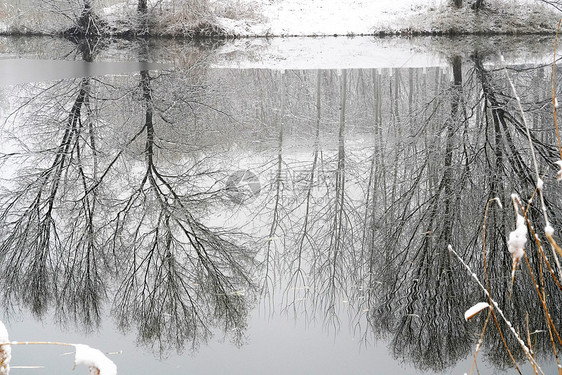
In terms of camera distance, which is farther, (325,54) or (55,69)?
(325,54)

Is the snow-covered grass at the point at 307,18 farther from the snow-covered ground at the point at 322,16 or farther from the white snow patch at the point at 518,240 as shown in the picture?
the white snow patch at the point at 518,240

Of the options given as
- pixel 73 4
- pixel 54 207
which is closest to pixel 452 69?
pixel 54 207

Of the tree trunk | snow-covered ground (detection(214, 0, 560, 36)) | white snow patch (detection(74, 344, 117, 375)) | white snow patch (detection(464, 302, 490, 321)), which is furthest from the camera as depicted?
the tree trunk

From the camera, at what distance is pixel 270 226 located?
5.54 meters

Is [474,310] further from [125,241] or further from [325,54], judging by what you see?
[325,54]

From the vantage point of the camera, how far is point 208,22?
22891 millimetres

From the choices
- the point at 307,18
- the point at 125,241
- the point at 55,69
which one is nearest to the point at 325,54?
the point at 55,69

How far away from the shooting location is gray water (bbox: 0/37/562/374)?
12.3ft

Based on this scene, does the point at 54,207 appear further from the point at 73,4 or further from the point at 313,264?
the point at 73,4

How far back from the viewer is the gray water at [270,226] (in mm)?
3742

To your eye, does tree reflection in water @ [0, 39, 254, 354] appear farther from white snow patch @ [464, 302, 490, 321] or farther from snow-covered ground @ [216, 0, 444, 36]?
snow-covered ground @ [216, 0, 444, 36]

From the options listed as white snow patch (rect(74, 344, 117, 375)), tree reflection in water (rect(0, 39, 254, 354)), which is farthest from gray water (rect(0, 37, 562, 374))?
white snow patch (rect(74, 344, 117, 375))

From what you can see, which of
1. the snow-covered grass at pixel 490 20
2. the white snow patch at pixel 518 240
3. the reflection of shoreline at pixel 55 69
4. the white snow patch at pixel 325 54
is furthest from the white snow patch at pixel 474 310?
the snow-covered grass at pixel 490 20

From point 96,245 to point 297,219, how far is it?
1.77m
